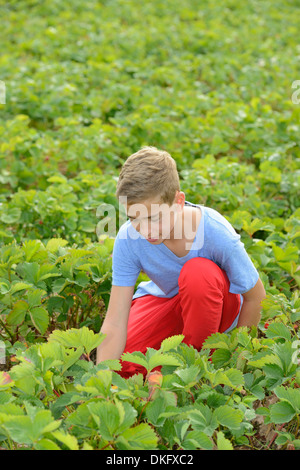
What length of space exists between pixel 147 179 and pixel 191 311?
1.65 ft

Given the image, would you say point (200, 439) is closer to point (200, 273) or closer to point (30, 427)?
point (30, 427)

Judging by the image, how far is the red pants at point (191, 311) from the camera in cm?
190

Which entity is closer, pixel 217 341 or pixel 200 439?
pixel 200 439

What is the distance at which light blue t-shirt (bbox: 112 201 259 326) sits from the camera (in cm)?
195

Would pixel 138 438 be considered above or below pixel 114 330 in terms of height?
above

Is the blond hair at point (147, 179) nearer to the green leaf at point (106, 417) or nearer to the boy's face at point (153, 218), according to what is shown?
the boy's face at point (153, 218)

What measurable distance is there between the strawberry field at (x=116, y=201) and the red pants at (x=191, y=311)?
0.39ft

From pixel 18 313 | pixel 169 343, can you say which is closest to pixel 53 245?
pixel 18 313

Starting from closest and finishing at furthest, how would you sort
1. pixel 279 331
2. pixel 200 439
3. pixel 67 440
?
pixel 67 440
pixel 200 439
pixel 279 331

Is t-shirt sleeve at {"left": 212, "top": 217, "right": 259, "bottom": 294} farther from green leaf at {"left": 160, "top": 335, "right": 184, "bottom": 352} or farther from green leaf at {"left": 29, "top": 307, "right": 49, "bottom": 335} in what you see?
green leaf at {"left": 29, "top": 307, "right": 49, "bottom": 335}

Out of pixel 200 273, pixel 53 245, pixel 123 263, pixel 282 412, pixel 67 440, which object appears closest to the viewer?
pixel 67 440

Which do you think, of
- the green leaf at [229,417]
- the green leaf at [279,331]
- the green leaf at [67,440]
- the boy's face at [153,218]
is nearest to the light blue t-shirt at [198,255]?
the boy's face at [153,218]

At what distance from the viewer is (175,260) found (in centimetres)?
206
